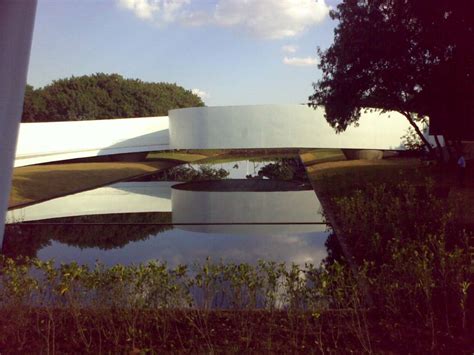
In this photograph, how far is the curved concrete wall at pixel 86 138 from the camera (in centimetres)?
3023

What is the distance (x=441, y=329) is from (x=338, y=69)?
14.6 m

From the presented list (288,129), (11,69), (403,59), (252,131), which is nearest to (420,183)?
(403,59)

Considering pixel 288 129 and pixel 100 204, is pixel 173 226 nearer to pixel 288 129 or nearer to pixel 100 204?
pixel 100 204

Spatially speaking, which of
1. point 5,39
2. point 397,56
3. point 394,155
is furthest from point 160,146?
point 5,39

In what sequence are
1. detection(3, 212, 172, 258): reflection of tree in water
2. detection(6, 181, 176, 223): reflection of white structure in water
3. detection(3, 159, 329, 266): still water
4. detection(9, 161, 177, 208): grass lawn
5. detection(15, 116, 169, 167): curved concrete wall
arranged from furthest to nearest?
1. detection(15, 116, 169, 167): curved concrete wall
2. detection(9, 161, 177, 208): grass lawn
3. detection(6, 181, 176, 223): reflection of white structure in water
4. detection(3, 212, 172, 258): reflection of tree in water
5. detection(3, 159, 329, 266): still water

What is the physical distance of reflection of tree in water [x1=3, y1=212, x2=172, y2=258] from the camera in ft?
33.6

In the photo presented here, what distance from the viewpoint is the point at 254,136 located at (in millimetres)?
33500

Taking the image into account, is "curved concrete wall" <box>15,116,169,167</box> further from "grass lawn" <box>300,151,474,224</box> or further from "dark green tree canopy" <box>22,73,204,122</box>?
"dark green tree canopy" <box>22,73,204,122</box>

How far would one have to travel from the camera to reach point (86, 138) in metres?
33.5

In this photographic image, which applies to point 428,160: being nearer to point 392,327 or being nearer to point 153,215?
point 153,215

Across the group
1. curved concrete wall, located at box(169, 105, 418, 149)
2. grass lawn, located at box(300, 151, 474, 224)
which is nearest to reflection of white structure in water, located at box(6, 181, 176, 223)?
grass lawn, located at box(300, 151, 474, 224)

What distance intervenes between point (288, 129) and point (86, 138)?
1475cm

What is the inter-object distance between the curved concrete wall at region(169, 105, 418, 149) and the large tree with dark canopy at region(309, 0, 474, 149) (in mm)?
12423

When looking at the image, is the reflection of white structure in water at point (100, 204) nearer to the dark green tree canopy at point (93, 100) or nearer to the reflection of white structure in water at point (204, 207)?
the reflection of white structure in water at point (204, 207)
